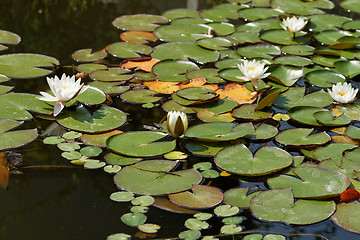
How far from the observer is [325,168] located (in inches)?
109

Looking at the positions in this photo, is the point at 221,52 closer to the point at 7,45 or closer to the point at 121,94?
the point at 121,94

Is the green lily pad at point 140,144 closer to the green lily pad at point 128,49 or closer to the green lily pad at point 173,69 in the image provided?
the green lily pad at point 173,69

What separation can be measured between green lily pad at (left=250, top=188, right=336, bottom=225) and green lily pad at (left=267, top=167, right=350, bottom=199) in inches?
1.8

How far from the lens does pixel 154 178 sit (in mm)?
2676

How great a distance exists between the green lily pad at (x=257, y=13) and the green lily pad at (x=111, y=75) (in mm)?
1858

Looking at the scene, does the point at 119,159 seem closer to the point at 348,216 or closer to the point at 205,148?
the point at 205,148

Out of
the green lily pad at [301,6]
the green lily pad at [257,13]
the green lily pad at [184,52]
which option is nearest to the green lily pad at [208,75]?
→ the green lily pad at [184,52]

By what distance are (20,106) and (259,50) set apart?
2.10 meters

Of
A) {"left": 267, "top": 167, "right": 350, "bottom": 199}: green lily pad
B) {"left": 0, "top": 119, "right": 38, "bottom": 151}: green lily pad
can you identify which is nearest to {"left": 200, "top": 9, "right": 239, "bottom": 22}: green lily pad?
{"left": 0, "top": 119, "right": 38, "bottom": 151}: green lily pad

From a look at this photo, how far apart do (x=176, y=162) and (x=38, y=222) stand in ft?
2.74

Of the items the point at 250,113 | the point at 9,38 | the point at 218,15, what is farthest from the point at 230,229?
the point at 218,15

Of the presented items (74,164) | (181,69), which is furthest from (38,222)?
(181,69)

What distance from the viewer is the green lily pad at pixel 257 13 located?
5.24 m

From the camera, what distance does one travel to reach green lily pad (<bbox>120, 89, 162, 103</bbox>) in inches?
140
